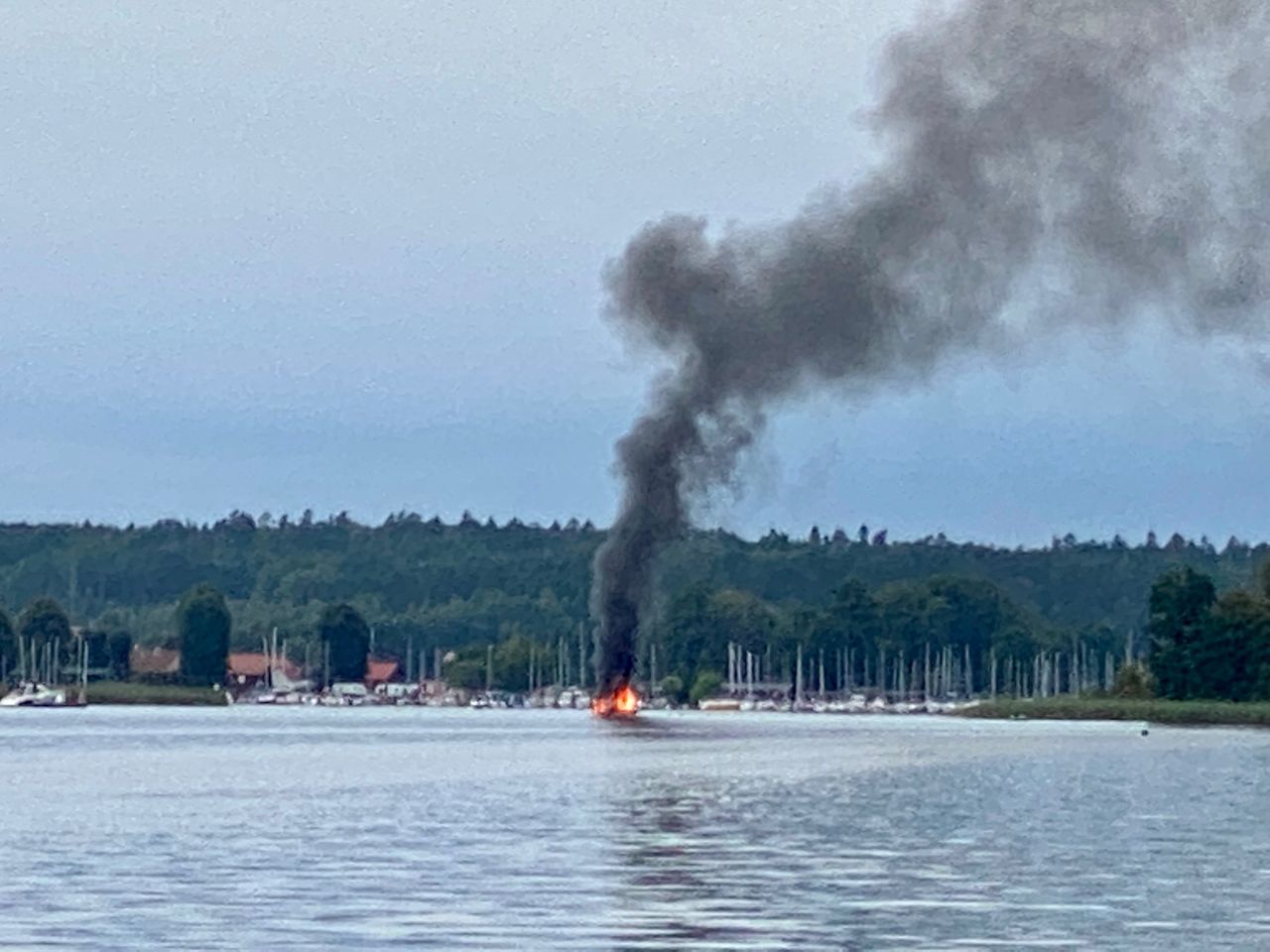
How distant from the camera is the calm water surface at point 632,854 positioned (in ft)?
113

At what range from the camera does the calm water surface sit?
34.6m

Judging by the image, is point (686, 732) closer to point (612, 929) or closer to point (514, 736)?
point (514, 736)

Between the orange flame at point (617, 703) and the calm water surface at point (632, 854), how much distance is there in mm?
64459

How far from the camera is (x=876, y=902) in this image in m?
38.0

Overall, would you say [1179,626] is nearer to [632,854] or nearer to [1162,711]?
[1162,711]

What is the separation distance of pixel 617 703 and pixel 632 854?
4613 inches

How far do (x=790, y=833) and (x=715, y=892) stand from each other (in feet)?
44.0

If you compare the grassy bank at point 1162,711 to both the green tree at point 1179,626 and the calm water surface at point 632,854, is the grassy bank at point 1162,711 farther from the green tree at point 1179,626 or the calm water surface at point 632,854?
the calm water surface at point 632,854

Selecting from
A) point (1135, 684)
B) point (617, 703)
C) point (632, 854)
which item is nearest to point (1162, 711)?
point (1135, 684)

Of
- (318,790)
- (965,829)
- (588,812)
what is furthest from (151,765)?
(965,829)

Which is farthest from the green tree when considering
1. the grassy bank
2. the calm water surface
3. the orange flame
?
the calm water surface

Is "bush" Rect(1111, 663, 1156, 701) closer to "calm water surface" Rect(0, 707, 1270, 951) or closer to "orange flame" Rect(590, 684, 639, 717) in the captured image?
"orange flame" Rect(590, 684, 639, 717)

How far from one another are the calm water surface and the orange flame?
64.5 meters

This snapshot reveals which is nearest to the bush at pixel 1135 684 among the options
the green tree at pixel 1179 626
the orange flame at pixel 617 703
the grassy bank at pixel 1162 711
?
the grassy bank at pixel 1162 711
